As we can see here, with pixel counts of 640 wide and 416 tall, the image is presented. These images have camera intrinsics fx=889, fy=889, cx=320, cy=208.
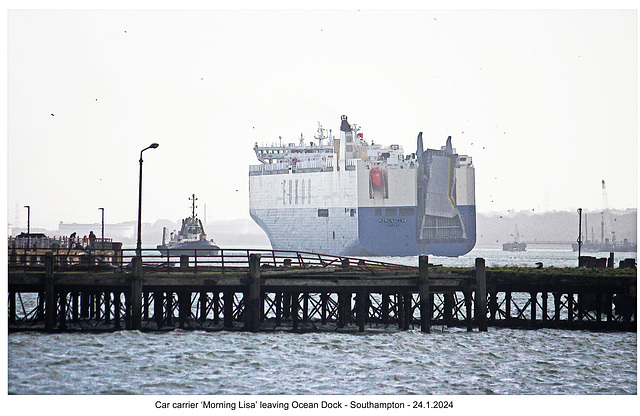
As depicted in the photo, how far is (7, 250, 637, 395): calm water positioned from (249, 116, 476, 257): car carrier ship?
85766 mm

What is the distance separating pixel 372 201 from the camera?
388 feet

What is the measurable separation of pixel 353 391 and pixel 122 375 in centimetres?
624

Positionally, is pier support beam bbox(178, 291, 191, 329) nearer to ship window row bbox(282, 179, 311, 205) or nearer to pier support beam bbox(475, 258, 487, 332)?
pier support beam bbox(475, 258, 487, 332)

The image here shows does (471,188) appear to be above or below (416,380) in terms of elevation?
above

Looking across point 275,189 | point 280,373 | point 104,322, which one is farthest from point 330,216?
point 280,373

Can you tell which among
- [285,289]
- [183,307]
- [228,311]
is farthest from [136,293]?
[285,289]

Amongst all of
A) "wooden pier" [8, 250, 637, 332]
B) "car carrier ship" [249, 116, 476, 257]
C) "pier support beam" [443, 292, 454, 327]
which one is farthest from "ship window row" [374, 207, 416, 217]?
"pier support beam" [443, 292, 454, 327]

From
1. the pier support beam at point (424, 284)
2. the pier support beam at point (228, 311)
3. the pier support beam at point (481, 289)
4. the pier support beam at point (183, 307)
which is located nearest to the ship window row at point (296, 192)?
the pier support beam at point (183, 307)

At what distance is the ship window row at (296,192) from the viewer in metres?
124

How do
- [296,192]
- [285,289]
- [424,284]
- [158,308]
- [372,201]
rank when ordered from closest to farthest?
1. [285,289]
2. [424,284]
3. [158,308]
4. [372,201]
5. [296,192]

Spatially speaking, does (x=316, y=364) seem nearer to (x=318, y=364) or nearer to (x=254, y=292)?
(x=318, y=364)

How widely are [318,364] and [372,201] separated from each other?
9265 cm

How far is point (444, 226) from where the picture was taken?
12150 cm
